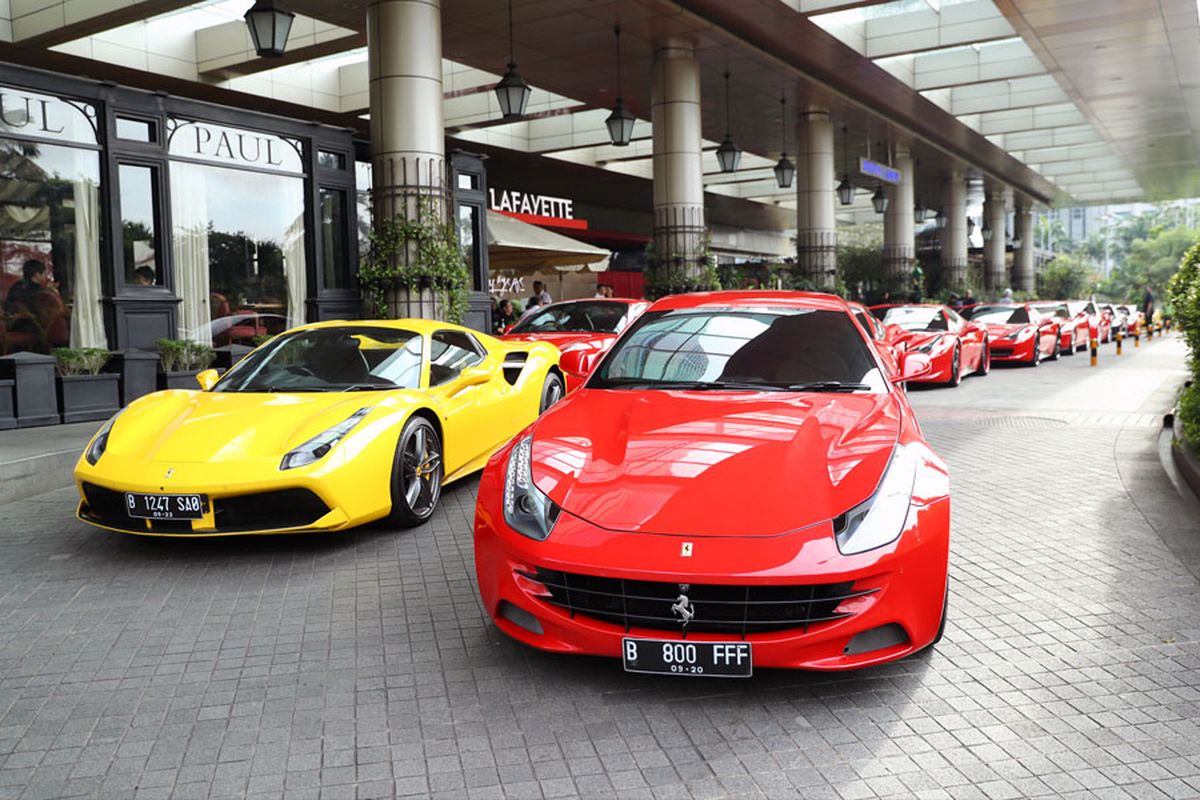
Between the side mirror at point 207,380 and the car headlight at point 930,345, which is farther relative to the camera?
the car headlight at point 930,345

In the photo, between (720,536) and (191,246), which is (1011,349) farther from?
(720,536)

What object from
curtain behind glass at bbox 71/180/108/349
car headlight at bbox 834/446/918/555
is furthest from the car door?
curtain behind glass at bbox 71/180/108/349

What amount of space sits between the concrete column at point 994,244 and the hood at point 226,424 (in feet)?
143

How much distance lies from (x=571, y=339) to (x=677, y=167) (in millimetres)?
8589

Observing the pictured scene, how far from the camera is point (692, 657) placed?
3.35m

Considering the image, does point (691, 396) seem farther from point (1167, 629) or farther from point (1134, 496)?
point (1134, 496)

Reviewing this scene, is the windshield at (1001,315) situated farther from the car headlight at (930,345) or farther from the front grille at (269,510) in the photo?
the front grille at (269,510)

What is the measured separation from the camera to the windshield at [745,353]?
16.2 feet

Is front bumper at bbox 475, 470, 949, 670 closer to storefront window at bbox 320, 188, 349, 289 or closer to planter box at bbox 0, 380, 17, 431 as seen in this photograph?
planter box at bbox 0, 380, 17, 431

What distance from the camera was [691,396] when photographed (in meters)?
4.71

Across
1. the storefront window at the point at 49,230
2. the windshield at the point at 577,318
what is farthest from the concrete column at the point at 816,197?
the storefront window at the point at 49,230

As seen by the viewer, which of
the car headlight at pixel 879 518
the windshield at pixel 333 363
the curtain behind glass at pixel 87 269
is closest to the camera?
the car headlight at pixel 879 518

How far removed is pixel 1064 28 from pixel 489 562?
19.2 m

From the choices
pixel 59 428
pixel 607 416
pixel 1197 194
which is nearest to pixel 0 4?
pixel 59 428
